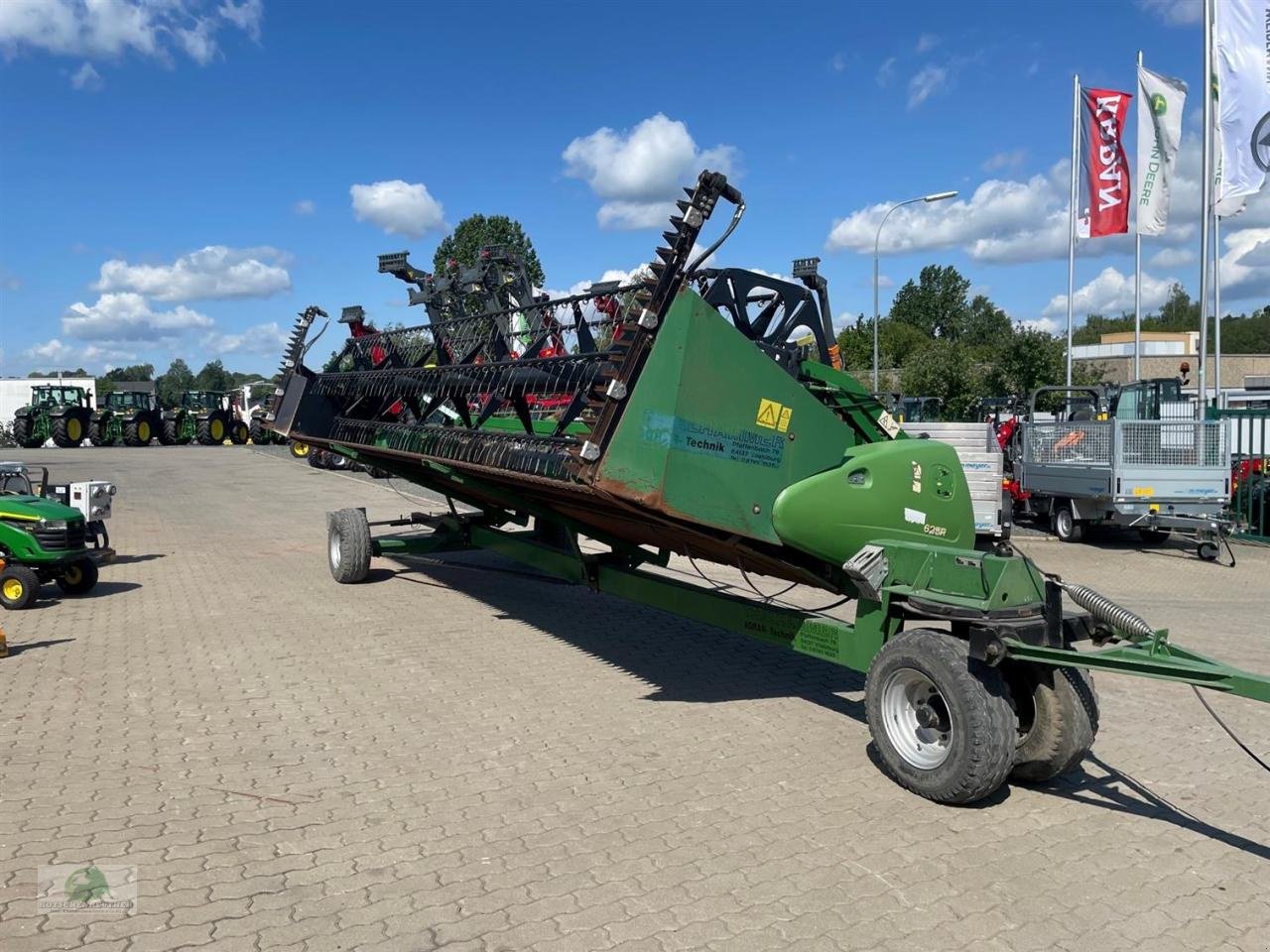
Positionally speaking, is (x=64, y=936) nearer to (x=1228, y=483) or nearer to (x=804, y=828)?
(x=804, y=828)

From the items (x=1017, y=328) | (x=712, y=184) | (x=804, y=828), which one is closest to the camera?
(x=804, y=828)

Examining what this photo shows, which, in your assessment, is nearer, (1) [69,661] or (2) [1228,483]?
(1) [69,661]

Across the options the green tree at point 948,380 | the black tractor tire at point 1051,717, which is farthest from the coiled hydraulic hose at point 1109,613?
the green tree at point 948,380

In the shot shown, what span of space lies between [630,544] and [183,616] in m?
4.40

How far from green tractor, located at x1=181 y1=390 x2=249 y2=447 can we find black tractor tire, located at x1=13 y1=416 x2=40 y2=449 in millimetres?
5743

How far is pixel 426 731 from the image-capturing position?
224 inches

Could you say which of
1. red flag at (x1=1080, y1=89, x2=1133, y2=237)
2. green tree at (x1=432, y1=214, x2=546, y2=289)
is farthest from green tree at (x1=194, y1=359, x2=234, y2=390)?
red flag at (x1=1080, y1=89, x2=1133, y2=237)

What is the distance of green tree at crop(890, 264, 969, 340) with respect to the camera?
3637 inches

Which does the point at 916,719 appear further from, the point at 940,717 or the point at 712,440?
the point at 712,440

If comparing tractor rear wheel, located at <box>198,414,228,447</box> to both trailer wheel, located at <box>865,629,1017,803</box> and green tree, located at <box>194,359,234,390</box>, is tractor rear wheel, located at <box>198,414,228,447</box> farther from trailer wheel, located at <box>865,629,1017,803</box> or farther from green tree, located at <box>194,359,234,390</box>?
green tree, located at <box>194,359,234,390</box>

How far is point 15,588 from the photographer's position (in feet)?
29.2

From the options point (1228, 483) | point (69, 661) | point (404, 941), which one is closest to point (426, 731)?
point (404, 941)

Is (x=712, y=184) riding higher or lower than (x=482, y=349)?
higher

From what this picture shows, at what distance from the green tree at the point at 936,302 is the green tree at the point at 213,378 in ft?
260
